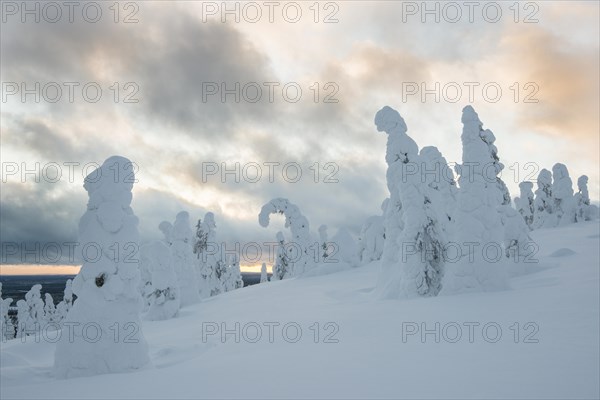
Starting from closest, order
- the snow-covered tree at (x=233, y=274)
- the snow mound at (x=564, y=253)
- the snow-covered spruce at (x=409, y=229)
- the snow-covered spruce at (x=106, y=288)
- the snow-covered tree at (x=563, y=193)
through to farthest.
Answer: the snow-covered spruce at (x=106, y=288) → the snow-covered spruce at (x=409, y=229) → the snow mound at (x=564, y=253) → the snow-covered tree at (x=563, y=193) → the snow-covered tree at (x=233, y=274)

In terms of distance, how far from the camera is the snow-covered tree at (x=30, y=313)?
60.5 metres

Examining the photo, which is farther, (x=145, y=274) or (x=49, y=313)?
(x=49, y=313)

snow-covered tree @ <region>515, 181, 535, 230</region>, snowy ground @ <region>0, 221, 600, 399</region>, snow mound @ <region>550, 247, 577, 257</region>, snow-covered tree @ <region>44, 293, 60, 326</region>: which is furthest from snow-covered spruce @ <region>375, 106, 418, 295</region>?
snow-covered tree @ <region>44, 293, 60, 326</region>

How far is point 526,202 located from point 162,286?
43.7m

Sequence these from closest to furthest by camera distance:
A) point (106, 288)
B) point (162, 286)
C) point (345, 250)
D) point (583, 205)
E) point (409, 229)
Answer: point (106, 288)
point (409, 229)
point (162, 286)
point (345, 250)
point (583, 205)

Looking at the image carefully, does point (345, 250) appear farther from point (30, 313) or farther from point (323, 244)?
point (30, 313)

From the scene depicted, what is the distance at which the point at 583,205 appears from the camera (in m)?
41.5

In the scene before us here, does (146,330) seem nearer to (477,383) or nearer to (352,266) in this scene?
(477,383)

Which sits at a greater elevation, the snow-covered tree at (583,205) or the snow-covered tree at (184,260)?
the snow-covered tree at (583,205)

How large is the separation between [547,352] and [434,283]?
30.0ft

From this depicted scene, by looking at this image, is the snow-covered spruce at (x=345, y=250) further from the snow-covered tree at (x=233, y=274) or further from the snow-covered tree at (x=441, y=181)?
the snow-covered tree at (x=233, y=274)

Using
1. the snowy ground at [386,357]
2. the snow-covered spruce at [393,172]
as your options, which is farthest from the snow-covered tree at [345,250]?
the snowy ground at [386,357]

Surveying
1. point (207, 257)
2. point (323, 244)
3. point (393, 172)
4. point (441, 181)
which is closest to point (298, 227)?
point (323, 244)

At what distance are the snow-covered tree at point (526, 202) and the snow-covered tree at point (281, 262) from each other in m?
27.5
